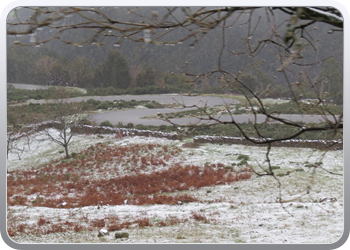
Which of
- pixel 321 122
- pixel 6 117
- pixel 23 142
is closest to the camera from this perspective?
pixel 321 122

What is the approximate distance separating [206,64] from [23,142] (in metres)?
1.77

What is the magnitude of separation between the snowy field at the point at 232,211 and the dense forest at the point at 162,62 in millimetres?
605

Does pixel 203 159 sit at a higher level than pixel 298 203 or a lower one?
higher

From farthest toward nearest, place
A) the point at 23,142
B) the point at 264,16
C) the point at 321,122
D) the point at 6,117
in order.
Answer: the point at 23,142
the point at 6,117
the point at 264,16
the point at 321,122

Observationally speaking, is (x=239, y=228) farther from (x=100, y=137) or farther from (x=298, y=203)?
(x=100, y=137)

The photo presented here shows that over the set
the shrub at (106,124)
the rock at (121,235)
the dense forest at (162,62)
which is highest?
the dense forest at (162,62)

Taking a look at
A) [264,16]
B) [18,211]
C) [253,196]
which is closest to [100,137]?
[18,211]

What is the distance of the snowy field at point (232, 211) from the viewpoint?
3232 mm

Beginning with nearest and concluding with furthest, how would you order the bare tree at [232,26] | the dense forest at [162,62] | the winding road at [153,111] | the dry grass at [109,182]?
the bare tree at [232,26] → the dense forest at [162,62] → the winding road at [153,111] → the dry grass at [109,182]

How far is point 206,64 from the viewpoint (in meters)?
3.13

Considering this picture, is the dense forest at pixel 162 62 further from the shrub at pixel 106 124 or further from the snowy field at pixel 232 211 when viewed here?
the snowy field at pixel 232 211

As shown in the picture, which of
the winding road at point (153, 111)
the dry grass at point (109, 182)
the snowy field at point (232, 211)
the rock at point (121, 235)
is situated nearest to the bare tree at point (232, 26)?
the winding road at point (153, 111)

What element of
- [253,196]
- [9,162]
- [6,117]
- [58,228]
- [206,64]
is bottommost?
[58,228]

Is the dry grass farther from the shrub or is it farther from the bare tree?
the bare tree
